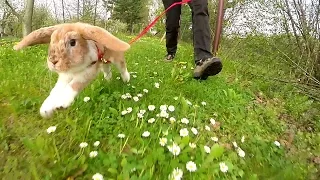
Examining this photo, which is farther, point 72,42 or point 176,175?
point 72,42

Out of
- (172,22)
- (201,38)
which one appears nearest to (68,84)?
(201,38)

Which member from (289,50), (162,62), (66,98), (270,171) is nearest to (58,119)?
(66,98)

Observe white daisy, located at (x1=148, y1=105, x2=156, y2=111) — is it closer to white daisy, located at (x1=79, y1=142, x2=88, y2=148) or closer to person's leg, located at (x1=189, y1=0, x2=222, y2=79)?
white daisy, located at (x1=79, y1=142, x2=88, y2=148)

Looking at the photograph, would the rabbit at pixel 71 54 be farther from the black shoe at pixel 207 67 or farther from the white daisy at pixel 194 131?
the black shoe at pixel 207 67

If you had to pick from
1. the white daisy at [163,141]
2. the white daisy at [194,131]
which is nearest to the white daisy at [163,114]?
the white daisy at [194,131]

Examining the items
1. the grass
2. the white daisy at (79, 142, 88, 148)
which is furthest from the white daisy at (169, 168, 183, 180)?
the white daisy at (79, 142, 88, 148)

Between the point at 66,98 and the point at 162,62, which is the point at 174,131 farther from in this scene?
the point at 162,62

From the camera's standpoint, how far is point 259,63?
5520 mm

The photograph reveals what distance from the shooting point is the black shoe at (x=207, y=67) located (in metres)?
3.42

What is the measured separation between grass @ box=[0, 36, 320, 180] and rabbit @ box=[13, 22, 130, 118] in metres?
0.24

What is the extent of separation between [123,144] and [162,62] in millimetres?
2984

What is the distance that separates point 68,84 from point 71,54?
0.25 meters

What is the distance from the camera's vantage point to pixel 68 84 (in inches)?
97.3

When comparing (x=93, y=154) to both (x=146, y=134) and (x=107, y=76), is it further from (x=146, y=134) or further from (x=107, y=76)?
(x=107, y=76)
